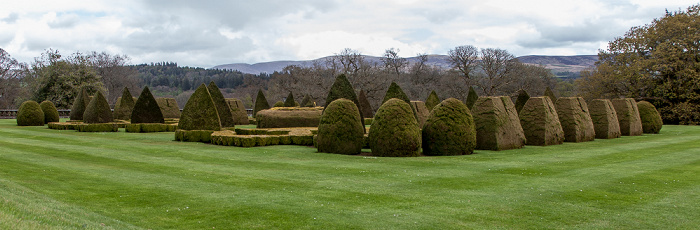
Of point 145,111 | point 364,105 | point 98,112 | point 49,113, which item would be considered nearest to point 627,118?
point 364,105

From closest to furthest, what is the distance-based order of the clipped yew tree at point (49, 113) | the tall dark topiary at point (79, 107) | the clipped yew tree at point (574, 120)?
the clipped yew tree at point (574, 120), the clipped yew tree at point (49, 113), the tall dark topiary at point (79, 107)

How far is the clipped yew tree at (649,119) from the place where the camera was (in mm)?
27906

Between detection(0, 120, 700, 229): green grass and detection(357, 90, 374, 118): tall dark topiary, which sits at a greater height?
detection(357, 90, 374, 118): tall dark topiary

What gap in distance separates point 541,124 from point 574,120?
3.06 meters

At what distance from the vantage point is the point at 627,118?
1025 inches

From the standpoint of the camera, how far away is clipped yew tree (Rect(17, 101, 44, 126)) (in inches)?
1179

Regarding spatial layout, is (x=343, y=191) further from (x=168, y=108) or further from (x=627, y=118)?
(x=168, y=108)

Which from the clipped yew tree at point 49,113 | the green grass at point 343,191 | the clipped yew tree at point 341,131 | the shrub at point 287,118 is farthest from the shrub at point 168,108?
the clipped yew tree at point 341,131

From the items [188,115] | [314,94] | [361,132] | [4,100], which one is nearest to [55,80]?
[4,100]

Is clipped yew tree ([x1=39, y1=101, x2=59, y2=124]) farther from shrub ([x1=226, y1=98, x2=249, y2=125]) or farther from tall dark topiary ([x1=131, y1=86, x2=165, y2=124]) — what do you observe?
shrub ([x1=226, y1=98, x2=249, y2=125])

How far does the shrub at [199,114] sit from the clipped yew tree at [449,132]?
10134mm

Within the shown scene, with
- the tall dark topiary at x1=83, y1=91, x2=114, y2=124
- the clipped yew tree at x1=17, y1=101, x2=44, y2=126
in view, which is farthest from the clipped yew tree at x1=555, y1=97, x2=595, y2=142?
the clipped yew tree at x1=17, y1=101, x2=44, y2=126

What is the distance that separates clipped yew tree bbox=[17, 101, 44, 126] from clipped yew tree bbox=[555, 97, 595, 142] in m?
30.6

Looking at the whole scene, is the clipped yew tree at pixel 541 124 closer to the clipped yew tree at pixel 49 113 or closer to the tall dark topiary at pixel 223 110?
the tall dark topiary at pixel 223 110
